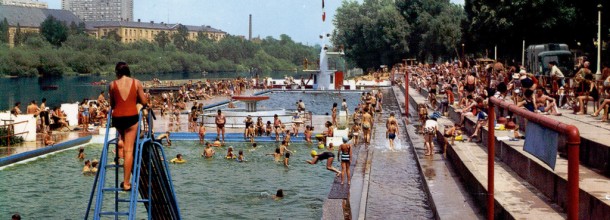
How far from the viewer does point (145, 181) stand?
30.7 feet

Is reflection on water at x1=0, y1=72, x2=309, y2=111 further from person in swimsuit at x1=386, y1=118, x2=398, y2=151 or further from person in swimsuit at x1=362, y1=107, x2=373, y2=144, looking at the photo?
person in swimsuit at x1=386, y1=118, x2=398, y2=151

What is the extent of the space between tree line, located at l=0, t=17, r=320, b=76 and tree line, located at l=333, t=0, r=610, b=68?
4277 cm

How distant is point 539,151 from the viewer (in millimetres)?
6535

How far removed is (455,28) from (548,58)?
5746cm

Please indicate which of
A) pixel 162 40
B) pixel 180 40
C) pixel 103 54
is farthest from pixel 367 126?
pixel 180 40

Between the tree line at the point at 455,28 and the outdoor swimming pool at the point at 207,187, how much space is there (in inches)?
797

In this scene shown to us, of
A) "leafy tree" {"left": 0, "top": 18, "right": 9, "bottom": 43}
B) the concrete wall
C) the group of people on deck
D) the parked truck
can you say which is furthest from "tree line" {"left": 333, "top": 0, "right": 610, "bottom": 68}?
"leafy tree" {"left": 0, "top": 18, "right": 9, "bottom": 43}

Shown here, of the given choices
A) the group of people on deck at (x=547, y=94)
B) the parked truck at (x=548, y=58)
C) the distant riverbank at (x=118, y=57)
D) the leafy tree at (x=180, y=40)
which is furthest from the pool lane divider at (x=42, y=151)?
the leafy tree at (x=180, y=40)

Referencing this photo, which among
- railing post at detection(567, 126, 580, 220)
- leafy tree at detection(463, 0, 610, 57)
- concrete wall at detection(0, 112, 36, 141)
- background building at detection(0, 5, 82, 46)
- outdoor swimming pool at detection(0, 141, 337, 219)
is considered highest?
background building at detection(0, 5, 82, 46)

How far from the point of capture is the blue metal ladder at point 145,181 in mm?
8031

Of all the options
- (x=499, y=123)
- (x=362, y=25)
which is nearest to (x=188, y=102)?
(x=499, y=123)

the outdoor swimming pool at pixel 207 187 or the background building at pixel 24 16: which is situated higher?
the background building at pixel 24 16

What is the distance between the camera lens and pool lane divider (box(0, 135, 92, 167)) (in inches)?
931

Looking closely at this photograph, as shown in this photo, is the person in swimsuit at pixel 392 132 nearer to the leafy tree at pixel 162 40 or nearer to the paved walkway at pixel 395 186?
the paved walkway at pixel 395 186
